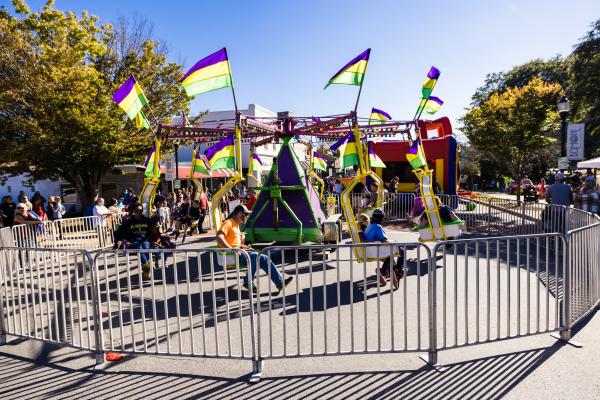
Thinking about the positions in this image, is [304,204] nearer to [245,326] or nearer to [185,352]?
[245,326]

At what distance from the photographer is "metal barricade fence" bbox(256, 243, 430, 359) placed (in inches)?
156

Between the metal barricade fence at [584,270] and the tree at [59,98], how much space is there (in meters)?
17.1

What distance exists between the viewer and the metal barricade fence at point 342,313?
396 cm

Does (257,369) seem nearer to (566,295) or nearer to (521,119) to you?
(566,295)

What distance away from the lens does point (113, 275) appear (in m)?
8.03

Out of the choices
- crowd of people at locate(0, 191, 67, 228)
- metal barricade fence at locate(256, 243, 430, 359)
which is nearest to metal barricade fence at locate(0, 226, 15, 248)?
crowd of people at locate(0, 191, 67, 228)

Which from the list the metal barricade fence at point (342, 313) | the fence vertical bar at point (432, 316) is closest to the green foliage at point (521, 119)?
the metal barricade fence at point (342, 313)

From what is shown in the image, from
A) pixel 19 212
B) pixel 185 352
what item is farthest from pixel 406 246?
pixel 19 212

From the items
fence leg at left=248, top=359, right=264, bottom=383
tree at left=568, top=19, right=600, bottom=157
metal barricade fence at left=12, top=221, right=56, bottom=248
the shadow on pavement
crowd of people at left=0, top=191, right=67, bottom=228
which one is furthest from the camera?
tree at left=568, top=19, right=600, bottom=157

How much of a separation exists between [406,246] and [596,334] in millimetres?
2501

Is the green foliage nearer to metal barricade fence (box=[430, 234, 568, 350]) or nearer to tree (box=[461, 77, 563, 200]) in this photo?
tree (box=[461, 77, 563, 200])

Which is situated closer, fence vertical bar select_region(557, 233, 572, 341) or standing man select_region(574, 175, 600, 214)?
fence vertical bar select_region(557, 233, 572, 341)

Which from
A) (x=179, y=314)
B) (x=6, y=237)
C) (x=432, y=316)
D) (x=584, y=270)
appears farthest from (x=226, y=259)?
(x=6, y=237)

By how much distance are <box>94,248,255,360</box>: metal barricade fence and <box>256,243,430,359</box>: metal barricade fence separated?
334 mm
